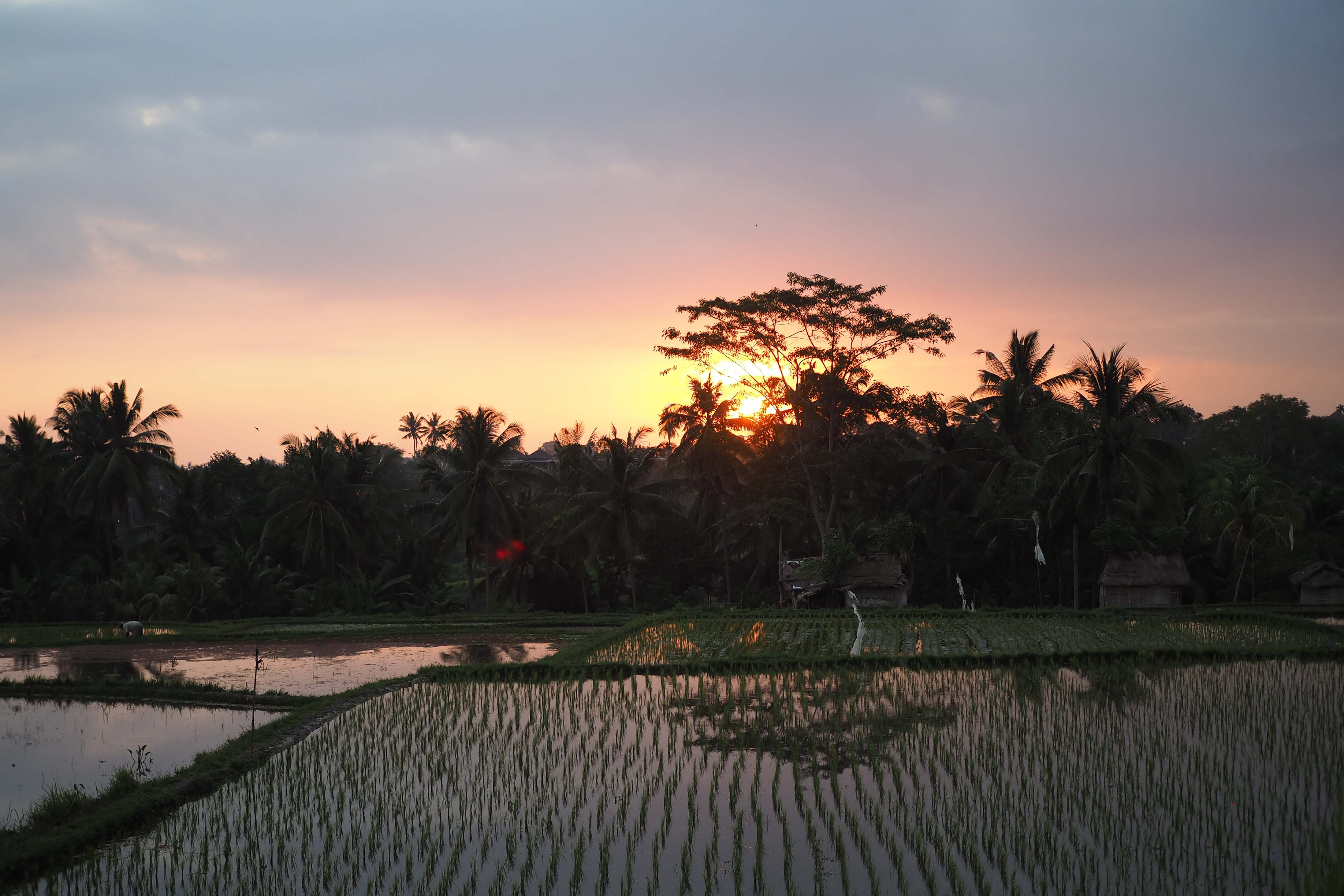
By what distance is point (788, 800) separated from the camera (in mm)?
6910

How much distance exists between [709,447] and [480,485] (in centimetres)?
614

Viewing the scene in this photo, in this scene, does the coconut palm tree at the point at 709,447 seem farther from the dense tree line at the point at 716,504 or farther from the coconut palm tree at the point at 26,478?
the coconut palm tree at the point at 26,478

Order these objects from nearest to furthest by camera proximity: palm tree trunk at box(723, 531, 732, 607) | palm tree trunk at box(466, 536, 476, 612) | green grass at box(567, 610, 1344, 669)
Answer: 1. green grass at box(567, 610, 1344, 669)
2. palm tree trunk at box(723, 531, 732, 607)
3. palm tree trunk at box(466, 536, 476, 612)

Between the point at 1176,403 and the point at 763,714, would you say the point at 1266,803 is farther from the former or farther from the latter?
the point at 1176,403

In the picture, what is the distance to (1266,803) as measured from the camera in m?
6.53

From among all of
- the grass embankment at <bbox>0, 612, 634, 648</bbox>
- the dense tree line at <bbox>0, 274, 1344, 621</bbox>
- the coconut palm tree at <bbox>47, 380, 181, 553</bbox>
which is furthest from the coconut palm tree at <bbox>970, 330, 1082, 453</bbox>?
the coconut palm tree at <bbox>47, 380, 181, 553</bbox>

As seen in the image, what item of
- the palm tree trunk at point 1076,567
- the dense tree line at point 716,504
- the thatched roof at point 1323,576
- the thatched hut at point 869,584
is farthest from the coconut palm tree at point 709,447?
the thatched roof at point 1323,576

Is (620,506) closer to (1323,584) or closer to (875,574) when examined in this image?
(875,574)

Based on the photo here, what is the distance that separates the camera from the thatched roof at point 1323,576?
787 inches

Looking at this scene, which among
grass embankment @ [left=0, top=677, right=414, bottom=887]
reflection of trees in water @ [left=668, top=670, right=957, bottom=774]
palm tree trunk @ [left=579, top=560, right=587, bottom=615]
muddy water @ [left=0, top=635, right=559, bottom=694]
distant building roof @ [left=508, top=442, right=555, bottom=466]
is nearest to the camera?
grass embankment @ [left=0, top=677, right=414, bottom=887]

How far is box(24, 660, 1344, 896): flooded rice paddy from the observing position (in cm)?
553

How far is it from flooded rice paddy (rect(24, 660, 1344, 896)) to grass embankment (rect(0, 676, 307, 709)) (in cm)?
166

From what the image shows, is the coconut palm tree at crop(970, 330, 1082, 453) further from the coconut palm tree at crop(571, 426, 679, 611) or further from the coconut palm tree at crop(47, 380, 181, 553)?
the coconut palm tree at crop(47, 380, 181, 553)

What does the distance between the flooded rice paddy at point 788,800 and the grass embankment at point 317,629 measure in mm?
9115
